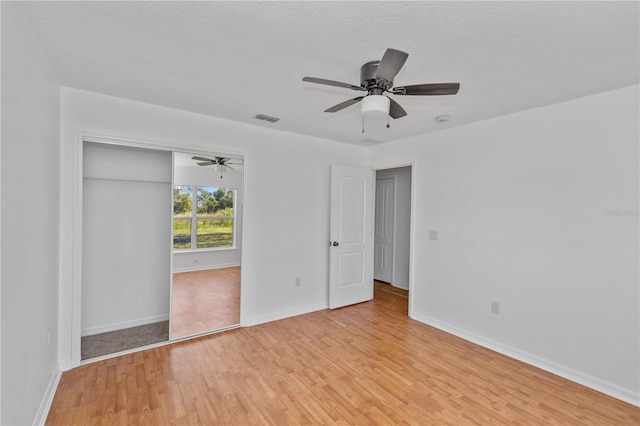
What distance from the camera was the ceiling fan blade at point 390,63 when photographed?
61.8 inches

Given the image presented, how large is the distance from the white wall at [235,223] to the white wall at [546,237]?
10.9ft

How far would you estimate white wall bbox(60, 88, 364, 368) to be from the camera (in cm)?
270

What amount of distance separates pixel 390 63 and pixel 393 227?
4.54 metres

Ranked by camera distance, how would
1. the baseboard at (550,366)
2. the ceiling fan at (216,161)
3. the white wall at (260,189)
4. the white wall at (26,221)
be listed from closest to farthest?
the white wall at (26,221), the baseboard at (550,366), the white wall at (260,189), the ceiling fan at (216,161)

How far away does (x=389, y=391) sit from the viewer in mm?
2439

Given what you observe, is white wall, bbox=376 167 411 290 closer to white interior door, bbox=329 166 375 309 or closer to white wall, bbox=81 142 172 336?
white interior door, bbox=329 166 375 309

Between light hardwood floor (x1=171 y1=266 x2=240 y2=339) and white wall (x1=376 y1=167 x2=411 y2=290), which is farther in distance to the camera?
white wall (x1=376 y1=167 x2=411 y2=290)

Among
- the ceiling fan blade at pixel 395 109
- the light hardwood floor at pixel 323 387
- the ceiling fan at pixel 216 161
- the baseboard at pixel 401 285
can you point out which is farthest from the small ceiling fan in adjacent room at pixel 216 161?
the baseboard at pixel 401 285

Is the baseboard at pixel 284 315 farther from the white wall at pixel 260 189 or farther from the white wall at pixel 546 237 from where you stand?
the white wall at pixel 546 237

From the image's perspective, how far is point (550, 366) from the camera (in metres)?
2.82

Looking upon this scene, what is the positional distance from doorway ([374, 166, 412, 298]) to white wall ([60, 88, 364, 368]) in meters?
1.30

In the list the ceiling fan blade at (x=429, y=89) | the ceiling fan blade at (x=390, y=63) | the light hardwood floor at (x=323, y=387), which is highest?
the ceiling fan blade at (x=390, y=63)

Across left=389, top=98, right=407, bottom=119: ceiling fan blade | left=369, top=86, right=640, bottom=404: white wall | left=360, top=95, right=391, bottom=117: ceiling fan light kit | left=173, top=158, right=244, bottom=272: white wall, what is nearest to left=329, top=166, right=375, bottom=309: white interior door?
left=369, top=86, right=640, bottom=404: white wall

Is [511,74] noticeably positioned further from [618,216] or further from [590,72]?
[618,216]
